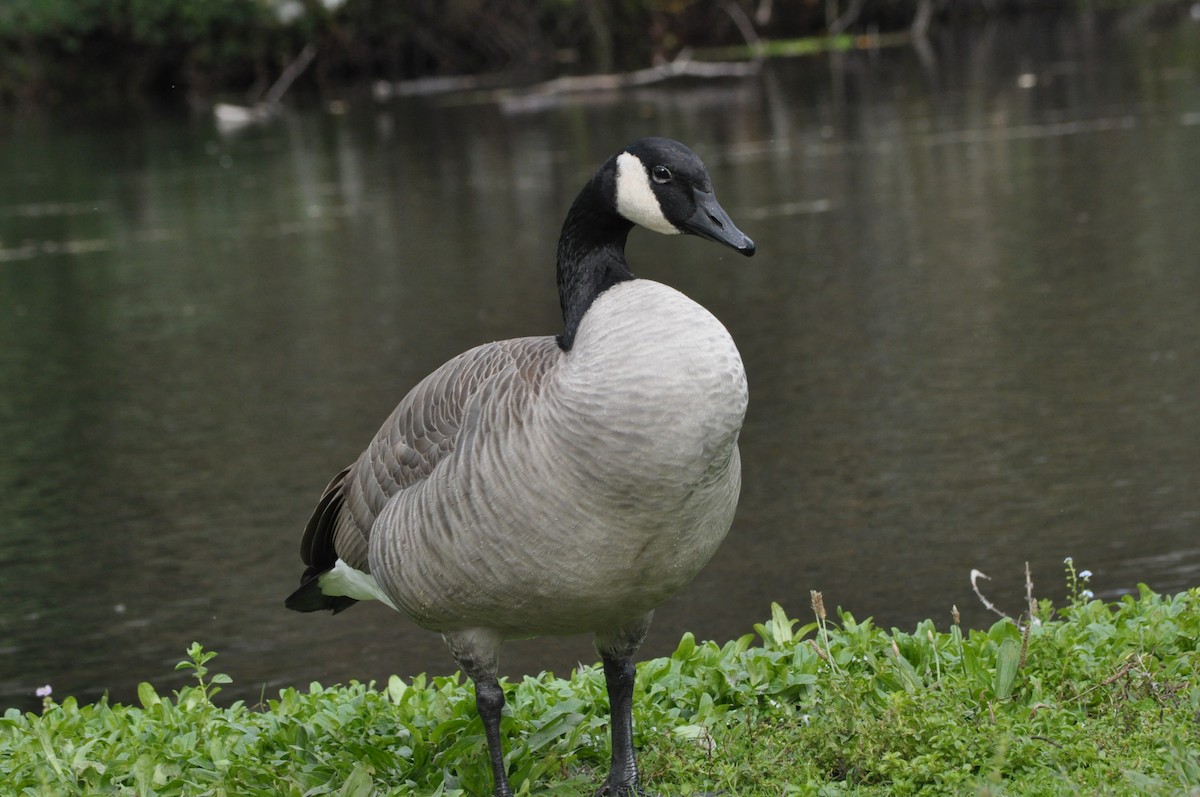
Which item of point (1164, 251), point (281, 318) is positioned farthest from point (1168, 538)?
point (281, 318)

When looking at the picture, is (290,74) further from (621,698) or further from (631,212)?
(621,698)

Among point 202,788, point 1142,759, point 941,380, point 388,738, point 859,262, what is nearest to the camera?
point 1142,759

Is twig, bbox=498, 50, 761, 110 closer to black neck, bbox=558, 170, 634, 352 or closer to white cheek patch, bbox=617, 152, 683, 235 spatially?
black neck, bbox=558, 170, 634, 352

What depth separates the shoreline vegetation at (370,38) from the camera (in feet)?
144

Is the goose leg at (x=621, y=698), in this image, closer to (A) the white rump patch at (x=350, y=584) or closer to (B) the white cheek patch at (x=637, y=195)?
(A) the white rump patch at (x=350, y=584)

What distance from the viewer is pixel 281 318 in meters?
14.0

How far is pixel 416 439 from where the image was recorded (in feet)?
15.0

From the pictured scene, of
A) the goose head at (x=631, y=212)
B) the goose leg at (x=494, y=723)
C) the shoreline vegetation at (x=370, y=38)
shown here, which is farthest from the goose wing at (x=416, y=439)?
the shoreline vegetation at (x=370, y=38)

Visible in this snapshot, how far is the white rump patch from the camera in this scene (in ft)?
15.8

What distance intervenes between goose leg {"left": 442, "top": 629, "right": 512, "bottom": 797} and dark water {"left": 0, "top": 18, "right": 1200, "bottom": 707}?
2.25m

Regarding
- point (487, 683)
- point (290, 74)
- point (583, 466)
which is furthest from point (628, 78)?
point (583, 466)

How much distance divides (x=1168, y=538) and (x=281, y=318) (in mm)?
8934

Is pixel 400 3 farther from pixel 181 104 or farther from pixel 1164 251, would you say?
pixel 1164 251

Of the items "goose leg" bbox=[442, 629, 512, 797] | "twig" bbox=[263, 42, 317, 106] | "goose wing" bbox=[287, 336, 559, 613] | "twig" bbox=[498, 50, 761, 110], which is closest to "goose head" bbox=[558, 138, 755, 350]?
"goose wing" bbox=[287, 336, 559, 613]
